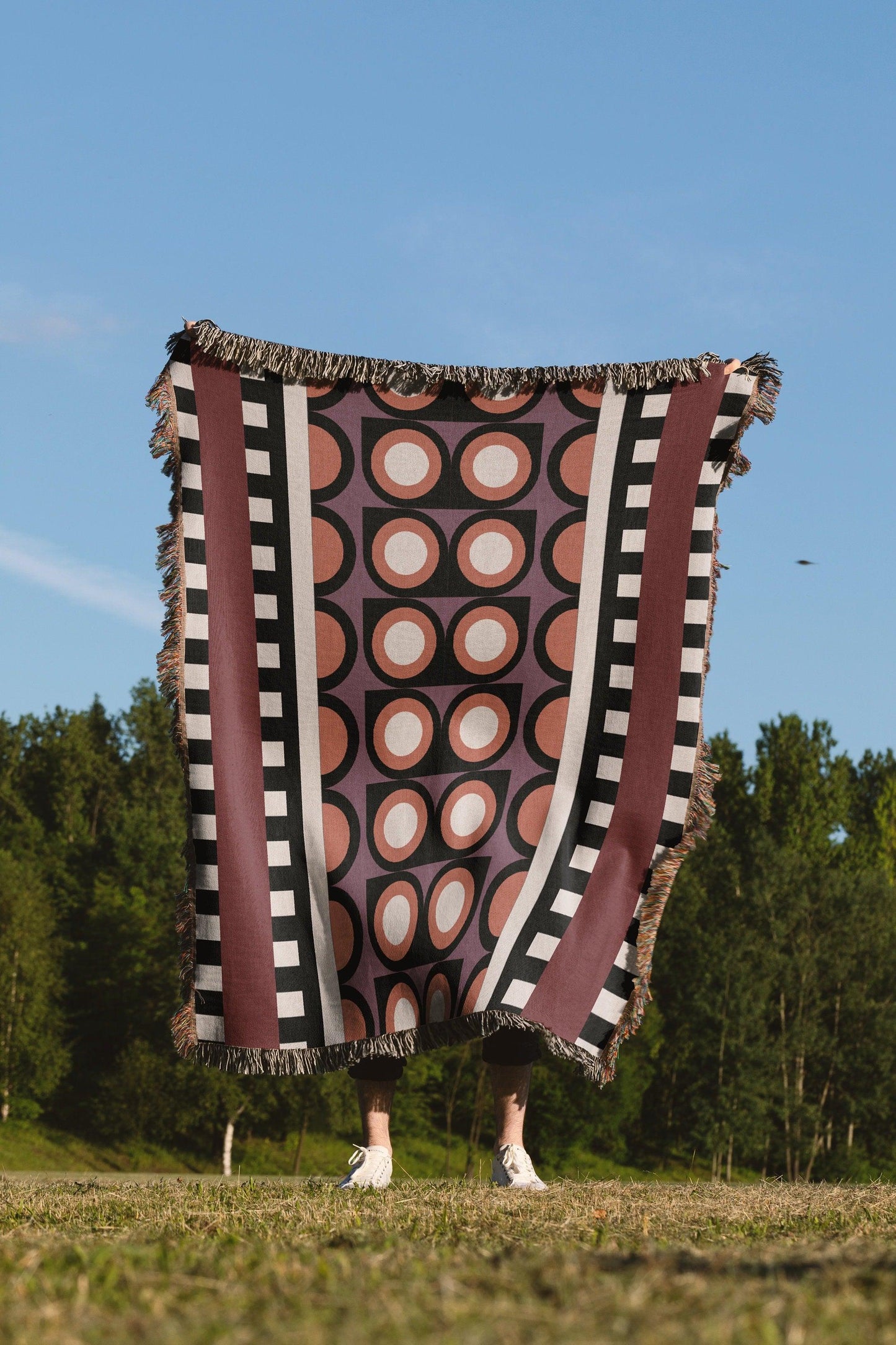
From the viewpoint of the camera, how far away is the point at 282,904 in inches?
192

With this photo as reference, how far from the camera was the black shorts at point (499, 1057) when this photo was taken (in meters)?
4.84

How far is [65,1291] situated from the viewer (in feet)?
6.44

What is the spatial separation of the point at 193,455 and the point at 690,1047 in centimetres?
3266

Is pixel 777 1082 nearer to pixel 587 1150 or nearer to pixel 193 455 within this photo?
pixel 587 1150

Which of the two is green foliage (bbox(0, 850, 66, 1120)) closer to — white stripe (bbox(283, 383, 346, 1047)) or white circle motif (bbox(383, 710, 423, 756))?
white stripe (bbox(283, 383, 346, 1047))

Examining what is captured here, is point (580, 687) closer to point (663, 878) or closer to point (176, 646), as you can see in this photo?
point (663, 878)

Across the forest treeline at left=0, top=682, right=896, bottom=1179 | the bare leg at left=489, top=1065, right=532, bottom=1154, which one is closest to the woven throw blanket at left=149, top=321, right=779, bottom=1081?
the bare leg at left=489, top=1065, right=532, bottom=1154

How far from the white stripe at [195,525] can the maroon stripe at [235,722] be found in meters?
0.02

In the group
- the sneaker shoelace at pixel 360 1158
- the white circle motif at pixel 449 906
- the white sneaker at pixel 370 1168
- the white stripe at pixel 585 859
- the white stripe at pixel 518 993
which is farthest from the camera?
the white stripe at pixel 585 859

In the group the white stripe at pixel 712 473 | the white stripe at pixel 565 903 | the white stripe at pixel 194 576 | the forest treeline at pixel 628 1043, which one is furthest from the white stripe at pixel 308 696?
the forest treeline at pixel 628 1043

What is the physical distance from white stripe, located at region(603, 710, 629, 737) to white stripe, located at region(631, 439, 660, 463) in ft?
3.51

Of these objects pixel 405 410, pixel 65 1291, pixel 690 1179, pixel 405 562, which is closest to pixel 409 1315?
pixel 65 1291

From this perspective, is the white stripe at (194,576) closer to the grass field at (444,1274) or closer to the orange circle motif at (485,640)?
the orange circle motif at (485,640)

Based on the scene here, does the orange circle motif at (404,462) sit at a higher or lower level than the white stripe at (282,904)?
higher
